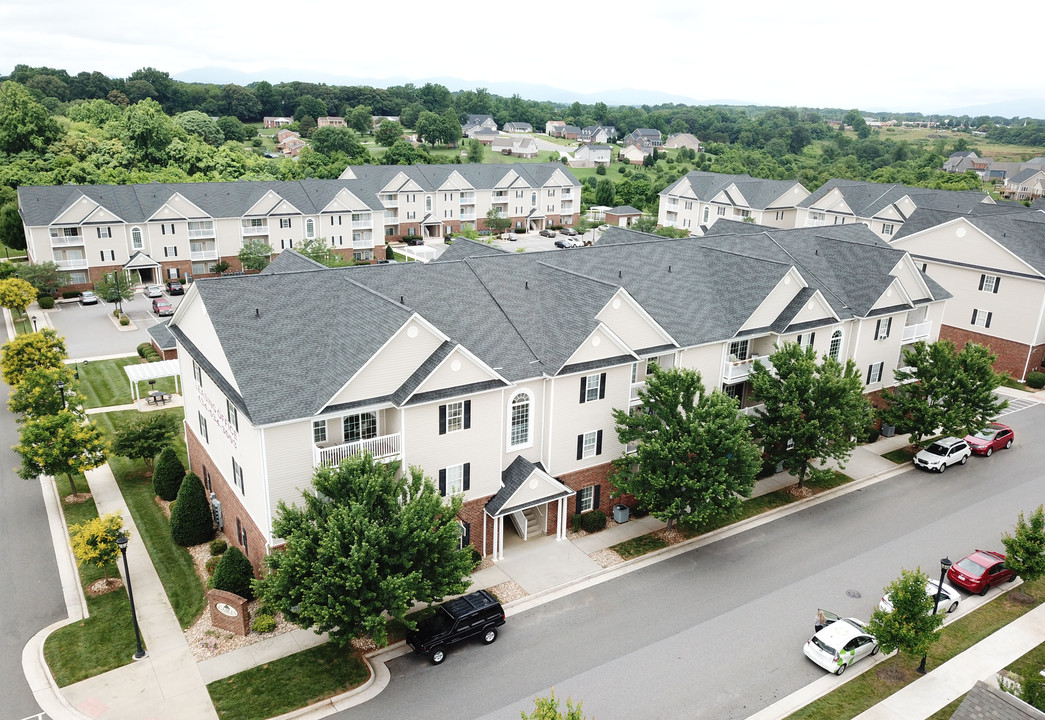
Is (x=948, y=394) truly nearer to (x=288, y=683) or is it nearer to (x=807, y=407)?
(x=807, y=407)

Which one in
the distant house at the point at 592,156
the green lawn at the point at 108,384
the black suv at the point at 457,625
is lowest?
the green lawn at the point at 108,384

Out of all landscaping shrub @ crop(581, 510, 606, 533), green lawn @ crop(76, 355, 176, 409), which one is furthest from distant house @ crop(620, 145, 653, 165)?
landscaping shrub @ crop(581, 510, 606, 533)

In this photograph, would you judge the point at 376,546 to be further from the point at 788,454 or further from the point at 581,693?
the point at 788,454

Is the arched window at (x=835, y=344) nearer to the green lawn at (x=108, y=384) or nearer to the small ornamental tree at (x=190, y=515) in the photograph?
the small ornamental tree at (x=190, y=515)

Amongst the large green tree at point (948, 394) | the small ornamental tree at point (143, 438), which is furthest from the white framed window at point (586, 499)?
the small ornamental tree at point (143, 438)

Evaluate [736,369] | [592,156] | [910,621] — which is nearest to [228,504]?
[736,369]

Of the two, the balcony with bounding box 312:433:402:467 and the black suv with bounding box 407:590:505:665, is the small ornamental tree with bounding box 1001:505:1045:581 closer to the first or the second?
the black suv with bounding box 407:590:505:665
